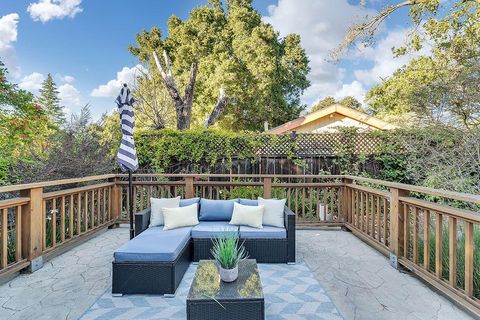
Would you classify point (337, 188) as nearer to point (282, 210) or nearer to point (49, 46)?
point (282, 210)

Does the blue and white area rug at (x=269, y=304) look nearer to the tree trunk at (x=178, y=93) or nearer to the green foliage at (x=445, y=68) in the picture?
the green foliage at (x=445, y=68)

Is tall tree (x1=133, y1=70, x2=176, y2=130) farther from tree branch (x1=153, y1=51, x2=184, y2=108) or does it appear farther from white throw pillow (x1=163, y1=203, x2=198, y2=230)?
white throw pillow (x1=163, y1=203, x2=198, y2=230)

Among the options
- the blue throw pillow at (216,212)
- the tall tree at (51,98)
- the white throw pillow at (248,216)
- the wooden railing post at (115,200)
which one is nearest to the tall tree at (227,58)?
the wooden railing post at (115,200)

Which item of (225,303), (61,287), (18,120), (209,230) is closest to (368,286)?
(225,303)

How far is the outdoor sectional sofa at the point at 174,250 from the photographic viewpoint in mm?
2680

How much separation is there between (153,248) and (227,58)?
1001 cm

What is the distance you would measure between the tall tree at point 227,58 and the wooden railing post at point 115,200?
6106 millimetres

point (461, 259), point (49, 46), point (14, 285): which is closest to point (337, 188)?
point (461, 259)

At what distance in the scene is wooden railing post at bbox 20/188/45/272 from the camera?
3302 millimetres

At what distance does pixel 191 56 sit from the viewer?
1203cm

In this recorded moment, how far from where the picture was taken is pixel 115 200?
5.44 m

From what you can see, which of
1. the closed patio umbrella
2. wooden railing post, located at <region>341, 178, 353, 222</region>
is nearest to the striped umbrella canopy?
the closed patio umbrella

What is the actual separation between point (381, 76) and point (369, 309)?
30.5 feet

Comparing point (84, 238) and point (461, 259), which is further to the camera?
point (84, 238)
